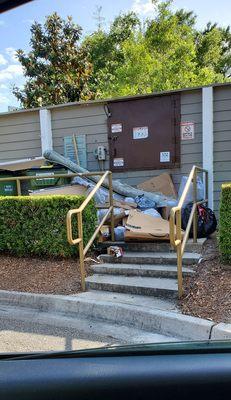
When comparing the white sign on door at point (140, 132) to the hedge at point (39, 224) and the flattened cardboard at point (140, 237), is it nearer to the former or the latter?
the hedge at point (39, 224)

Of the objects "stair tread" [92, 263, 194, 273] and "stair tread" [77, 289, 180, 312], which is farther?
"stair tread" [92, 263, 194, 273]

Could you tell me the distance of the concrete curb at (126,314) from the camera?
11.3 feet

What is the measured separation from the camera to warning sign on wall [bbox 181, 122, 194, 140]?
717 cm

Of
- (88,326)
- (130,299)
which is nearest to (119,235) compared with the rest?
(130,299)

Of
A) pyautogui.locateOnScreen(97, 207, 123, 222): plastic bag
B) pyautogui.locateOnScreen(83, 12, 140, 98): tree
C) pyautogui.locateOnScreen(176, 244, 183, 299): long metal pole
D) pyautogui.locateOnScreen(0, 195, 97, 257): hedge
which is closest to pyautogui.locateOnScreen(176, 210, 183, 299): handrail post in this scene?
pyautogui.locateOnScreen(176, 244, 183, 299): long metal pole

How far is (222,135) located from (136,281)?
3.59 m

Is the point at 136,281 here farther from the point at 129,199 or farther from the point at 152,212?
the point at 129,199

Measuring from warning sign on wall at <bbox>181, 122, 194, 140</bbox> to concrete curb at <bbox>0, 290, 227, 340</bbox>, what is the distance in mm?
4004

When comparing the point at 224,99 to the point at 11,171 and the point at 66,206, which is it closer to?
the point at 66,206

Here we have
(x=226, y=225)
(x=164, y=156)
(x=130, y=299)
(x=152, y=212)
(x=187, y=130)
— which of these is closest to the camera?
(x=130, y=299)

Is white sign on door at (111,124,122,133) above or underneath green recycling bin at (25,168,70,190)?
above

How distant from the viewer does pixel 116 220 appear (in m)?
6.12

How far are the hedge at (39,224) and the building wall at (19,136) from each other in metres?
2.79

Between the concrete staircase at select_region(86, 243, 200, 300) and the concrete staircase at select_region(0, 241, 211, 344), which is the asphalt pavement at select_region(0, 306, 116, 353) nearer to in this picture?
the concrete staircase at select_region(0, 241, 211, 344)
